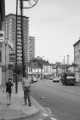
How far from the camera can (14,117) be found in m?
13.5

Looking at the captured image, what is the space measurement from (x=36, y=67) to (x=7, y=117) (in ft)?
517

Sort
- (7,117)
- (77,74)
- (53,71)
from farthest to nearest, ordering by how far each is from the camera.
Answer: (53,71), (77,74), (7,117)

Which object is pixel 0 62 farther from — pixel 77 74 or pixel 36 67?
pixel 36 67

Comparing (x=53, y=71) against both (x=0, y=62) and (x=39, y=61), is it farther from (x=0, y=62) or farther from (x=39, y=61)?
(x=0, y=62)

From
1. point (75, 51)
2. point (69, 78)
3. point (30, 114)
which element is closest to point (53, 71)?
point (75, 51)

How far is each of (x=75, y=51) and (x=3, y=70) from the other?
50.5 m

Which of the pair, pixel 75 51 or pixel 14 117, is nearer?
pixel 14 117

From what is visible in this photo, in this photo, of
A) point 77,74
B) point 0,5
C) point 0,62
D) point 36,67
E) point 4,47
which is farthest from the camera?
point 36,67

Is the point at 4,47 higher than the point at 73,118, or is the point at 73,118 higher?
the point at 4,47

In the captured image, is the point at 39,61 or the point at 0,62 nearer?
the point at 0,62

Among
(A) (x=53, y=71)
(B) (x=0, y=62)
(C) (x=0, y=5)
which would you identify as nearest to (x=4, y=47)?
(B) (x=0, y=62)

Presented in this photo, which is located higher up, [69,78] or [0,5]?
[0,5]

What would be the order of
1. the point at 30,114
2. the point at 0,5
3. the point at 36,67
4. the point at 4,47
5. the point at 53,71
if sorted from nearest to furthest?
the point at 30,114
the point at 0,5
the point at 4,47
the point at 36,67
the point at 53,71

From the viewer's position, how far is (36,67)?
171 metres
